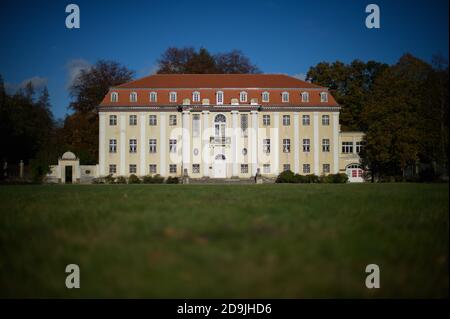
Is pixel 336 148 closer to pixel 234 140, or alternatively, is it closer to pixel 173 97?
pixel 234 140

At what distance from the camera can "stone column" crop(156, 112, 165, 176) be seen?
5162 cm

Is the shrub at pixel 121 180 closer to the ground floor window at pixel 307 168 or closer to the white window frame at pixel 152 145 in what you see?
the white window frame at pixel 152 145

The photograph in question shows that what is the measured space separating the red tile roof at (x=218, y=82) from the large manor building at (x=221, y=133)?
81cm

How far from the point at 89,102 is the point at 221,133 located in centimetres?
2267

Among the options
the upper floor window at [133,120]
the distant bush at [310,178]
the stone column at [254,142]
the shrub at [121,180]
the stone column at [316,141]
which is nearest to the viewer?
the distant bush at [310,178]

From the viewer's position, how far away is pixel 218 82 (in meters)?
53.7

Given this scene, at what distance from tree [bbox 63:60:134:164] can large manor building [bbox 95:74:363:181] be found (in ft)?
30.3

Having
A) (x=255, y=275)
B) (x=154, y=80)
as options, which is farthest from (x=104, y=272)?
(x=154, y=80)

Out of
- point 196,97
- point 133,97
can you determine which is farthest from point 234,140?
point 133,97

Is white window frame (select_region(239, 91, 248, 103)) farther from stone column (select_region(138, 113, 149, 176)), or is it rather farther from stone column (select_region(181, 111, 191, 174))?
stone column (select_region(138, 113, 149, 176))

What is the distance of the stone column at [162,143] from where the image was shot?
51.6m

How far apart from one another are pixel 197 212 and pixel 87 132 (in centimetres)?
5255

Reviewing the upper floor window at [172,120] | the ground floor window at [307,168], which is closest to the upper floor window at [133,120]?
the upper floor window at [172,120]
